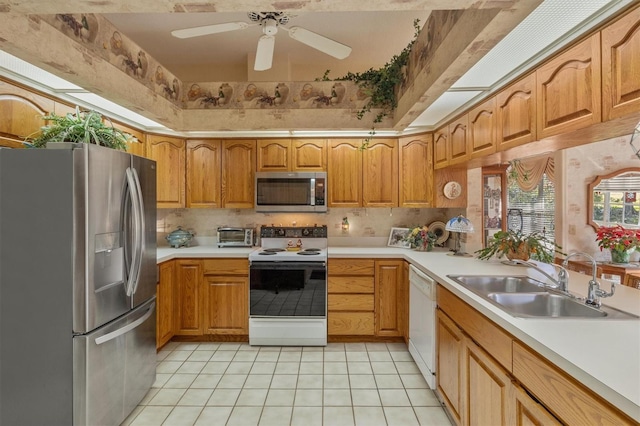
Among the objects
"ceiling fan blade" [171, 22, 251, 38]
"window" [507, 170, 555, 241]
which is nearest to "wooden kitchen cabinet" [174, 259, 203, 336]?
"ceiling fan blade" [171, 22, 251, 38]

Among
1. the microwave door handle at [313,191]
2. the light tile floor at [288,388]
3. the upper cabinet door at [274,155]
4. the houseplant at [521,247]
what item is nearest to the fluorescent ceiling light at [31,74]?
the upper cabinet door at [274,155]

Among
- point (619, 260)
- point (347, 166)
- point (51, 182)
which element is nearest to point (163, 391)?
point (51, 182)

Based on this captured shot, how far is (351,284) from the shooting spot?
318 cm

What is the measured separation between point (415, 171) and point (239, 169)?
6.20 ft

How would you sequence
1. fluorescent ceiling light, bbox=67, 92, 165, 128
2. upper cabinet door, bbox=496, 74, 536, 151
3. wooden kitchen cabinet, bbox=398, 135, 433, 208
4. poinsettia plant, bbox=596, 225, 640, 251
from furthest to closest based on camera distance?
1. wooden kitchen cabinet, bbox=398, 135, 433, 208
2. fluorescent ceiling light, bbox=67, 92, 165, 128
3. poinsettia plant, bbox=596, 225, 640, 251
4. upper cabinet door, bbox=496, 74, 536, 151

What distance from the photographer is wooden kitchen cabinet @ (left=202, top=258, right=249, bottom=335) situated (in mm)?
3209

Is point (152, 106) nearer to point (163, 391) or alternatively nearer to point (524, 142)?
point (163, 391)

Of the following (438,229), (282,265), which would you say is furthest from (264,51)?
(438,229)

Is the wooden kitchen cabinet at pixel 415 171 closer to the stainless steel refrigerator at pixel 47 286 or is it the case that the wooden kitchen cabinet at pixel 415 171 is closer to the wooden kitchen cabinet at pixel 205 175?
the wooden kitchen cabinet at pixel 205 175

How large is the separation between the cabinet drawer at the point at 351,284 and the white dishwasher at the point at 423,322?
1.49ft

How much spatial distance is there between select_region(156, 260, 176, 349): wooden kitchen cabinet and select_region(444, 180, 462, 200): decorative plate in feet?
9.34

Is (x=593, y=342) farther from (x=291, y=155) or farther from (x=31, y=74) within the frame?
(x=31, y=74)

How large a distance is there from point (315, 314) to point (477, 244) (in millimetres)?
1723

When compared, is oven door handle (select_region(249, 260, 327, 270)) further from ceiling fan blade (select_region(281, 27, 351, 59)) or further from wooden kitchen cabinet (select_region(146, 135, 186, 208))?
ceiling fan blade (select_region(281, 27, 351, 59))
